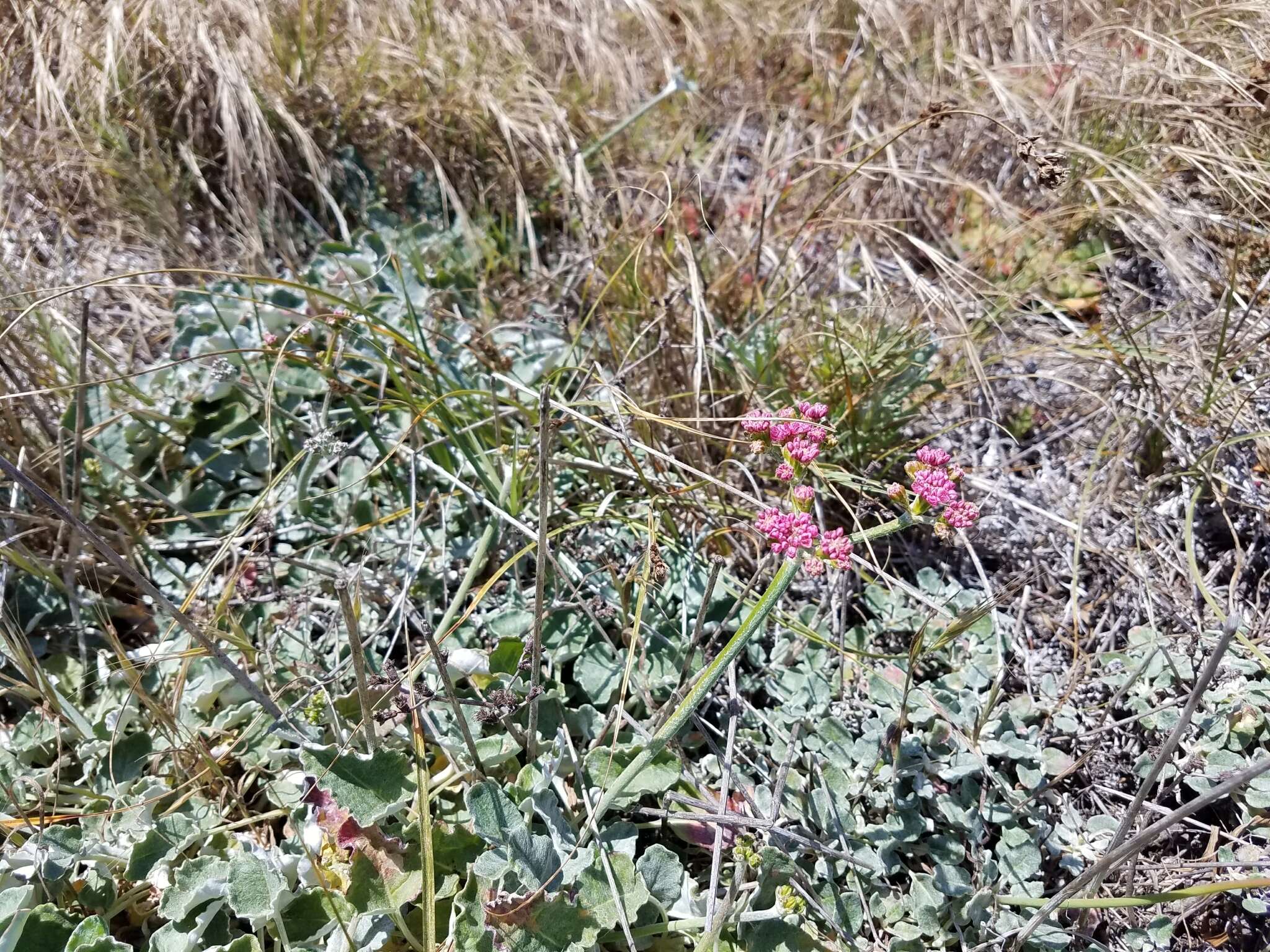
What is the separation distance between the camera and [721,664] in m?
A: 1.06

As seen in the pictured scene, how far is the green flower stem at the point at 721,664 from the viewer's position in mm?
1019

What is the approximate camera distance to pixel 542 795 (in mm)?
1283

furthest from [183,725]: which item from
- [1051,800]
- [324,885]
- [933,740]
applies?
[1051,800]

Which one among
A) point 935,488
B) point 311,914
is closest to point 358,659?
point 311,914

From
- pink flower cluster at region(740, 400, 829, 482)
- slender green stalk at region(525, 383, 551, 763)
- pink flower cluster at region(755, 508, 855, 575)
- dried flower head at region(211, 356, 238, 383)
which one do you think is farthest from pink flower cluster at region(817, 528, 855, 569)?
dried flower head at region(211, 356, 238, 383)

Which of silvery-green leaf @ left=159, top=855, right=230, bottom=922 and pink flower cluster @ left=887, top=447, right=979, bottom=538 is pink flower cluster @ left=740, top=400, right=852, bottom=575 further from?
silvery-green leaf @ left=159, top=855, right=230, bottom=922

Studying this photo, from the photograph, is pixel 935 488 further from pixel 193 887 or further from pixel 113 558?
pixel 193 887

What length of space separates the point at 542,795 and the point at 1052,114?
2.17 meters

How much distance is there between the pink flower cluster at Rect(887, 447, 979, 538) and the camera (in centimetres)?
108

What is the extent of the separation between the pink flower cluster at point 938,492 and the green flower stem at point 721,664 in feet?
0.12

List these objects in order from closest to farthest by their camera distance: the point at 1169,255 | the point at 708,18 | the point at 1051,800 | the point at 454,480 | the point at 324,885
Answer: the point at 324,885, the point at 1051,800, the point at 454,480, the point at 1169,255, the point at 708,18

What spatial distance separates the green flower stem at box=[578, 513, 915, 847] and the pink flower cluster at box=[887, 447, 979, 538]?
1.4 inches

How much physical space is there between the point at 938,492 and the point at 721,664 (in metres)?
0.34

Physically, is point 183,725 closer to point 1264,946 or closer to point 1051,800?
point 1051,800
